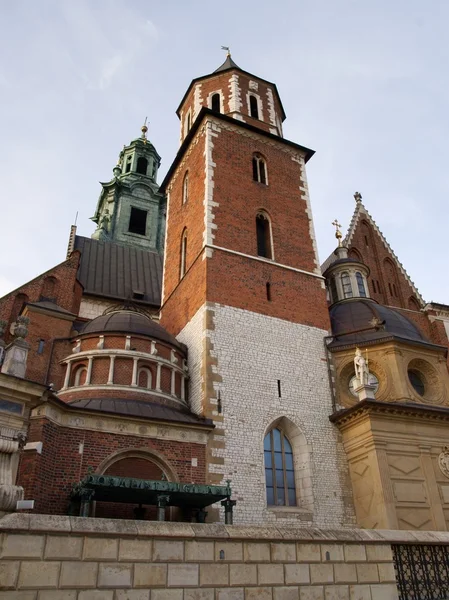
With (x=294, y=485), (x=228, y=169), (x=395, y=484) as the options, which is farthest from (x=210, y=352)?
(x=228, y=169)

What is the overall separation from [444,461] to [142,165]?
39.5m

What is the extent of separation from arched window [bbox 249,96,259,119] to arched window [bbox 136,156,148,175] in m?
24.7

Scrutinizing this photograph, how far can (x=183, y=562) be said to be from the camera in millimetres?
6637

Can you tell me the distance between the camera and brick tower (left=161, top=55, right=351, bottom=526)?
1479 centimetres

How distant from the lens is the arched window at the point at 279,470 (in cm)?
1471

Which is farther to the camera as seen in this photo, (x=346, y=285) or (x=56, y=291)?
(x=56, y=291)

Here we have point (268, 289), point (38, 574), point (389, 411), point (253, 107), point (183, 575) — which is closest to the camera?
point (38, 574)

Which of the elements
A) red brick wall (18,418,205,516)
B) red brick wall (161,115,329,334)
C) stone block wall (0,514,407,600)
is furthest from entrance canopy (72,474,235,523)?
red brick wall (161,115,329,334)

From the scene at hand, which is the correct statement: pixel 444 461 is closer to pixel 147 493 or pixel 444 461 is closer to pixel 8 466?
pixel 147 493

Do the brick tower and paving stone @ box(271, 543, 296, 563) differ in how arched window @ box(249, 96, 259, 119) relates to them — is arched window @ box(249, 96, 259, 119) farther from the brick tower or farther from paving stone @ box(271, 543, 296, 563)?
paving stone @ box(271, 543, 296, 563)

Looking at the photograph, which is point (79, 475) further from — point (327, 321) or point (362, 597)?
point (327, 321)

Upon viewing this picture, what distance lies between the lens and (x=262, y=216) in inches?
810

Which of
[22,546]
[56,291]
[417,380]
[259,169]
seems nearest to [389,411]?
[417,380]

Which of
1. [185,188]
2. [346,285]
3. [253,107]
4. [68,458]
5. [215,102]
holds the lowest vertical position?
[68,458]
